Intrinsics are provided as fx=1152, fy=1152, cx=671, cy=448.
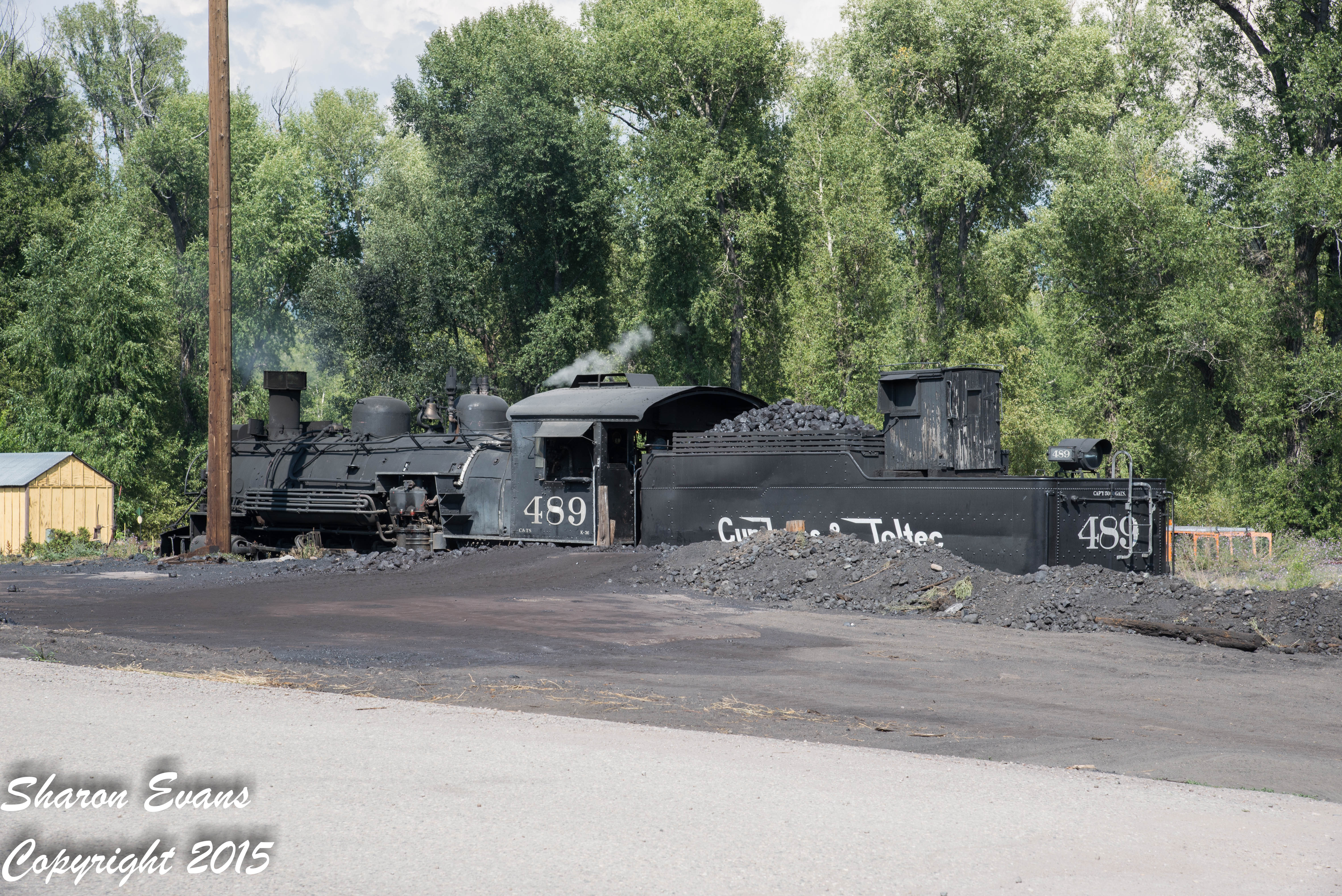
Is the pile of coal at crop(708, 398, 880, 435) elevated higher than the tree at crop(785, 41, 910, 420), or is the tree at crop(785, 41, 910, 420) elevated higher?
the tree at crop(785, 41, 910, 420)

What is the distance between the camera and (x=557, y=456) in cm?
2144

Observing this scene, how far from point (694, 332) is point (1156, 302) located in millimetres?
17741

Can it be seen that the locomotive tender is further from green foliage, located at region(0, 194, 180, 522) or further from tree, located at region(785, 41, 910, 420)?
tree, located at region(785, 41, 910, 420)

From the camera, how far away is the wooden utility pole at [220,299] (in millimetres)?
22219

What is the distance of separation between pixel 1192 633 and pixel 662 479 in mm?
10058

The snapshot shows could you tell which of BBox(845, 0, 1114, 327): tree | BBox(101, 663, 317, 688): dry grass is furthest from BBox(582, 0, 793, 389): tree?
BBox(101, 663, 317, 688): dry grass

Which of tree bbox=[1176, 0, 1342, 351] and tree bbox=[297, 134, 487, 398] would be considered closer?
tree bbox=[1176, 0, 1342, 351]

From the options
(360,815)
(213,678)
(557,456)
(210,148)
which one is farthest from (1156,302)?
(360,815)

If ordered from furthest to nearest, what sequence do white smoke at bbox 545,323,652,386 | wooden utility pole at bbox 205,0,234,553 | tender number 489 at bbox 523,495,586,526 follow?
white smoke at bbox 545,323,652,386 → wooden utility pole at bbox 205,0,234,553 → tender number 489 at bbox 523,495,586,526

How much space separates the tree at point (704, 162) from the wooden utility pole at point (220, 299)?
1891 cm

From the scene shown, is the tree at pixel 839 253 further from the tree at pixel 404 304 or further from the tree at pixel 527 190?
the tree at pixel 404 304

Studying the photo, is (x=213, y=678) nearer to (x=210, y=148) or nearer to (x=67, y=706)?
(x=67, y=706)

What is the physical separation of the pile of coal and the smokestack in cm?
1176

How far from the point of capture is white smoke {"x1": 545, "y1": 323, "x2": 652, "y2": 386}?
4178 centimetres
